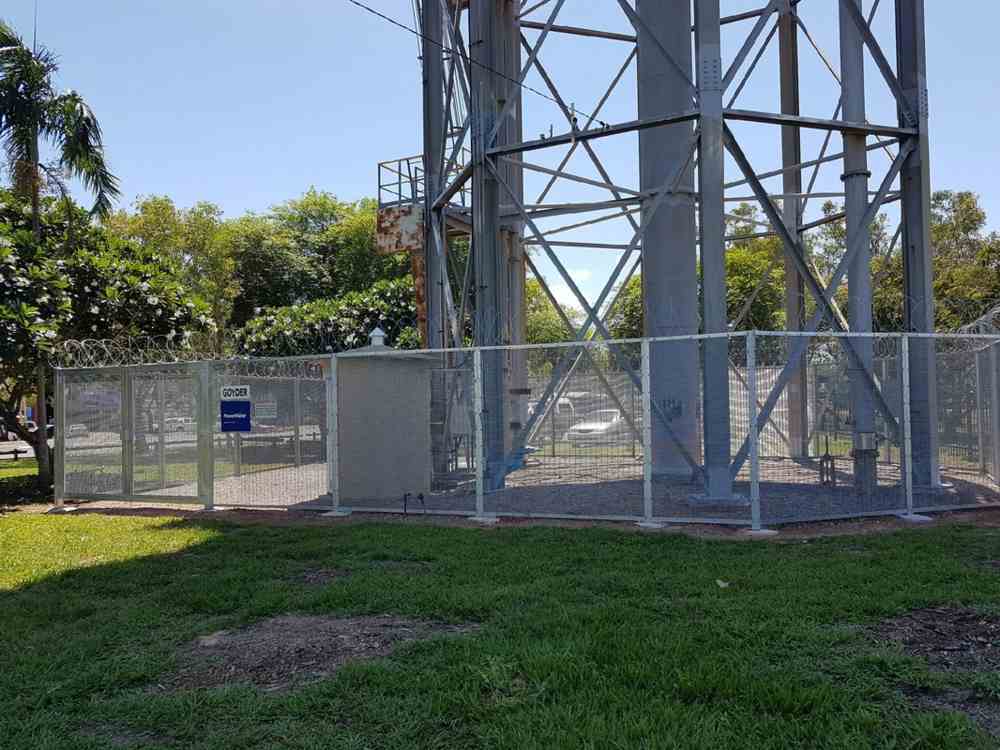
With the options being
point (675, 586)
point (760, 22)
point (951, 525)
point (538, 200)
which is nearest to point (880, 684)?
point (675, 586)

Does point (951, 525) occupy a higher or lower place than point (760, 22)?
lower

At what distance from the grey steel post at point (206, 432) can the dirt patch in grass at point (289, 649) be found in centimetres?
661

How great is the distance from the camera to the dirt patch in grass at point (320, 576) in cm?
765

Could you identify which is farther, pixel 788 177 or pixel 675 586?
pixel 788 177

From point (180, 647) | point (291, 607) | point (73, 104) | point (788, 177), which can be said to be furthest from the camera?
point (788, 177)

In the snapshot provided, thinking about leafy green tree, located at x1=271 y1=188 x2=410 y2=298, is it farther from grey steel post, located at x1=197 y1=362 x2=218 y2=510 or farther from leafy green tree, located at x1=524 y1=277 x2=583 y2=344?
grey steel post, located at x1=197 y1=362 x2=218 y2=510

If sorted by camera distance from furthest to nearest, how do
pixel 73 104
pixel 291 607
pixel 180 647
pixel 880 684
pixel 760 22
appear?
pixel 73 104 → pixel 760 22 → pixel 291 607 → pixel 180 647 → pixel 880 684

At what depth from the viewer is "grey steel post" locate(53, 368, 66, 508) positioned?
13.7 metres

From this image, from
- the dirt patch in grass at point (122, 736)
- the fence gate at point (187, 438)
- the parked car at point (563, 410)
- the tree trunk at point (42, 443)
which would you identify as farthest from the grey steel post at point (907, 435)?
the tree trunk at point (42, 443)

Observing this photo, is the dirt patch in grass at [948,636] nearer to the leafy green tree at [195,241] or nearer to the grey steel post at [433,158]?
the grey steel post at [433,158]

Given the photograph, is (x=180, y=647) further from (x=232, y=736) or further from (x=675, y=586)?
(x=675, y=586)

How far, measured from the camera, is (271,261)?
47.8m

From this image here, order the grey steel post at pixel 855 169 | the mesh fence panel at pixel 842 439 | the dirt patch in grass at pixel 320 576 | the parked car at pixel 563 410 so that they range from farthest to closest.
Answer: the grey steel post at pixel 855 169 → the parked car at pixel 563 410 → the mesh fence panel at pixel 842 439 → the dirt patch in grass at pixel 320 576

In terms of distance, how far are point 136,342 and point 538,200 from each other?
333 inches
